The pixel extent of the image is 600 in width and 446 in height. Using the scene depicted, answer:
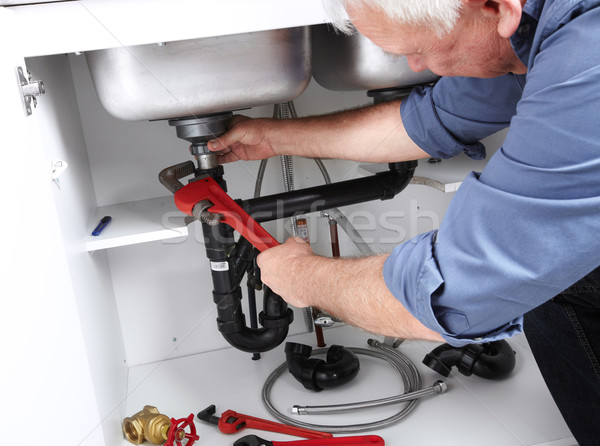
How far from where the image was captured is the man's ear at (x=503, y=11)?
522 mm

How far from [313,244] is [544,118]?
2.89ft

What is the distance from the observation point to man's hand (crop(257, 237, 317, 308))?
760mm

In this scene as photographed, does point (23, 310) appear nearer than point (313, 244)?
Yes

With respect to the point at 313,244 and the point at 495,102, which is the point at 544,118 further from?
the point at 313,244

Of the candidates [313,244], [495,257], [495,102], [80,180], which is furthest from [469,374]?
[80,180]

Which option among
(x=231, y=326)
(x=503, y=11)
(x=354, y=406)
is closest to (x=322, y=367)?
(x=354, y=406)

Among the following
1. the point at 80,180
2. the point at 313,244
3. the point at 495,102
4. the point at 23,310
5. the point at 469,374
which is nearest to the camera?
the point at 23,310

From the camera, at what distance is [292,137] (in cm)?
102

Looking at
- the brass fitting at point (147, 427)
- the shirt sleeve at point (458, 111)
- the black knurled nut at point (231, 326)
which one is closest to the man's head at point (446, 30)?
the shirt sleeve at point (458, 111)

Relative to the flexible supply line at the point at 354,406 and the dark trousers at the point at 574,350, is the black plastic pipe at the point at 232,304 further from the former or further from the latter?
the dark trousers at the point at 574,350

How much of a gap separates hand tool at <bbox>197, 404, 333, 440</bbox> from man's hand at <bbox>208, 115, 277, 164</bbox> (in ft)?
1.55

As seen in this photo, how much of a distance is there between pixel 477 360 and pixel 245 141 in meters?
0.62

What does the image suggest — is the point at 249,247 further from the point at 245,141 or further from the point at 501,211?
the point at 501,211

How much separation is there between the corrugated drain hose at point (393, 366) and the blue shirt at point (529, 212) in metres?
0.48
